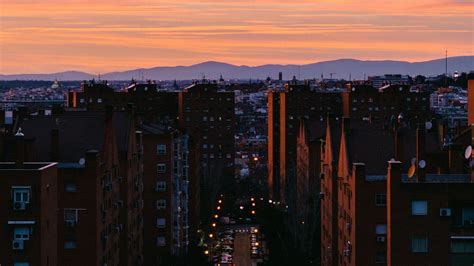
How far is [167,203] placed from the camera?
247 feet

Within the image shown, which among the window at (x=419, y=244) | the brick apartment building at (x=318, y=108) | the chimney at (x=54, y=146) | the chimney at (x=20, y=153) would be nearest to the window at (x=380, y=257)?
the window at (x=419, y=244)

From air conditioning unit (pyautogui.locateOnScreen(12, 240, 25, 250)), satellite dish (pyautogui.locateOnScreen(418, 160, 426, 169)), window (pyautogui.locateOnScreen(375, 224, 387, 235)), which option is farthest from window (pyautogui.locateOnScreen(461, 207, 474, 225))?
air conditioning unit (pyautogui.locateOnScreen(12, 240, 25, 250))

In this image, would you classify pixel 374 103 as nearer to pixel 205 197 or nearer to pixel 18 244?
pixel 205 197

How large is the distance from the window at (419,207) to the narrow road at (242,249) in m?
49.6

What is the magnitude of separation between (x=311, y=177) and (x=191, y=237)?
10963mm

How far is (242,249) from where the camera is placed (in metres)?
102

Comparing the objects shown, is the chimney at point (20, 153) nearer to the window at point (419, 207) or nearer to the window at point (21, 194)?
the window at point (21, 194)

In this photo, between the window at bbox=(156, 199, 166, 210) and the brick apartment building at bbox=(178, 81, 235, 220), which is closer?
the window at bbox=(156, 199, 166, 210)

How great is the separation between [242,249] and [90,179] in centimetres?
5161

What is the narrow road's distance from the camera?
9256 centimetres

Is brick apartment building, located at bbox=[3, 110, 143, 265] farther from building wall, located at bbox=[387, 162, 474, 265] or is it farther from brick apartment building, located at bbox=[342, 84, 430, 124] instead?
brick apartment building, located at bbox=[342, 84, 430, 124]

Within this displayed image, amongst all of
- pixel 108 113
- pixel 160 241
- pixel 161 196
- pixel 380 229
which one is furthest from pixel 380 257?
pixel 161 196

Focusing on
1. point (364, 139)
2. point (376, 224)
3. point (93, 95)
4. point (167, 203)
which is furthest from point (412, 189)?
point (93, 95)

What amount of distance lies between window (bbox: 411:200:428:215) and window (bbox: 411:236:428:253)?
2.83ft
